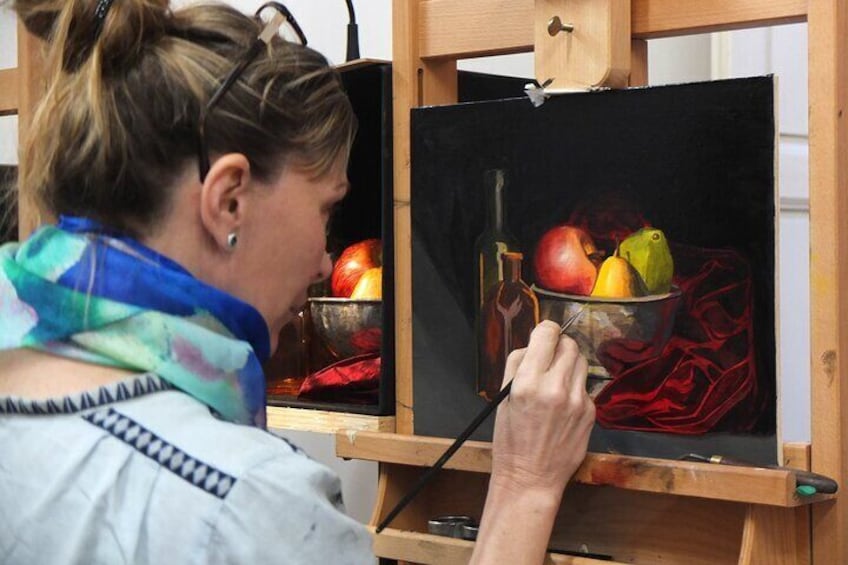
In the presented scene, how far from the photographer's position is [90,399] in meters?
0.84

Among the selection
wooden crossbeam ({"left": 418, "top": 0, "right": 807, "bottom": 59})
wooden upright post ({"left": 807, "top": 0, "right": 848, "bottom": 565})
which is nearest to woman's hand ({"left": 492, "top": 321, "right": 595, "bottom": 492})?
wooden upright post ({"left": 807, "top": 0, "right": 848, "bottom": 565})

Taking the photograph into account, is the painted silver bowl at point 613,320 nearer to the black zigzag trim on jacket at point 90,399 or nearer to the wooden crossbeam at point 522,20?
the wooden crossbeam at point 522,20

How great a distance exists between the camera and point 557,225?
1240mm

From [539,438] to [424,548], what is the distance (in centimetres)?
21

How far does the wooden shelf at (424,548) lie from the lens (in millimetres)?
1246

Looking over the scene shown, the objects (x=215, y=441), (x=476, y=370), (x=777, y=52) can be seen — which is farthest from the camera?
(x=777, y=52)

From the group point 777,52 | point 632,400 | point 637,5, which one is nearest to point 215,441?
point 632,400

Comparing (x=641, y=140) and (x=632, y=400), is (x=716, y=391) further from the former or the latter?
(x=641, y=140)

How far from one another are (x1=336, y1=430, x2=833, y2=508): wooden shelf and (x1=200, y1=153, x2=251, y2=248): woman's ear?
17.2 inches

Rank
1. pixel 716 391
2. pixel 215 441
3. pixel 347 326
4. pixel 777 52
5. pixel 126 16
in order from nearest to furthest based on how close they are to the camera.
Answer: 1. pixel 215 441
2. pixel 126 16
3. pixel 716 391
4. pixel 347 326
5. pixel 777 52

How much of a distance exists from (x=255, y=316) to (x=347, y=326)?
21.8 inches

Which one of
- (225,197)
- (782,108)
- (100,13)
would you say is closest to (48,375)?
(225,197)

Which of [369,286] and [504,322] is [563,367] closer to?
[504,322]

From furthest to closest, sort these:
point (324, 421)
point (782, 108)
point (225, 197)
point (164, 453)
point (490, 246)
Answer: point (782, 108) < point (324, 421) < point (490, 246) < point (225, 197) < point (164, 453)
